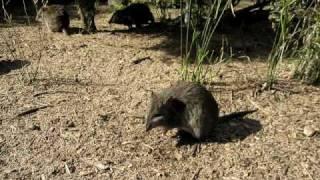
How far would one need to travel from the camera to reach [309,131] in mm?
5023

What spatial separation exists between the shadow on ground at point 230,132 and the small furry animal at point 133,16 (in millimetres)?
3385

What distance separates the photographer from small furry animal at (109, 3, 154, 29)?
8.11 metres

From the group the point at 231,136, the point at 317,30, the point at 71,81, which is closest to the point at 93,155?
the point at 231,136

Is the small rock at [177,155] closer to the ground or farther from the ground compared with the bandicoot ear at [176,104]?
closer to the ground

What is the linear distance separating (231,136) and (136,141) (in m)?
0.89

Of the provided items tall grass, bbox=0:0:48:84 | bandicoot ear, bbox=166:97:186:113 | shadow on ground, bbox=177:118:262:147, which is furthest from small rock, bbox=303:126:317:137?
tall grass, bbox=0:0:48:84

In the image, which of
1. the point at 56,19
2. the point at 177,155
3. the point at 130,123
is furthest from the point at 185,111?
the point at 56,19

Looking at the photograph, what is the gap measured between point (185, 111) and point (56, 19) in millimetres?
3911

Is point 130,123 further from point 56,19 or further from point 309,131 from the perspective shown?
point 56,19

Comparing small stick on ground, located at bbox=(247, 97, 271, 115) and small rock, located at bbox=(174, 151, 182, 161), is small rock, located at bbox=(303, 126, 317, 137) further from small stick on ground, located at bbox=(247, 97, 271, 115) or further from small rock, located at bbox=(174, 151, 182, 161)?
small rock, located at bbox=(174, 151, 182, 161)

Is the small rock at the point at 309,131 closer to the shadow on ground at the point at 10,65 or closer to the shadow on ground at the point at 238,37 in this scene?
the shadow on ground at the point at 238,37

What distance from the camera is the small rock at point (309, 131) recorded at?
16.4ft

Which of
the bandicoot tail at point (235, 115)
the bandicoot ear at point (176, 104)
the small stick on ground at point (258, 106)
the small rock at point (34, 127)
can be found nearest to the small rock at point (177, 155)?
the bandicoot ear at point (176, 104)

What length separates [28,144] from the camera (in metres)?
4.93
